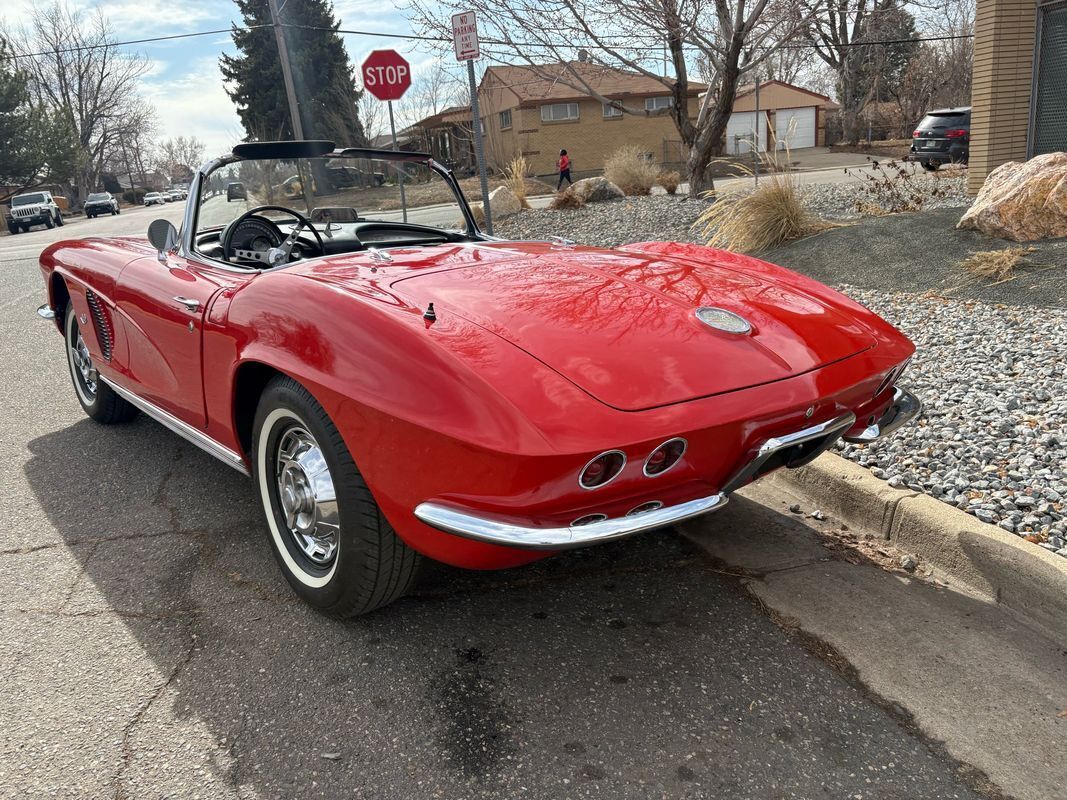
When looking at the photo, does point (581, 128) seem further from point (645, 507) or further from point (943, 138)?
point (645, 507)

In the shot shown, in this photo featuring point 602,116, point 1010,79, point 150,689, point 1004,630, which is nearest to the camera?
point 150,689

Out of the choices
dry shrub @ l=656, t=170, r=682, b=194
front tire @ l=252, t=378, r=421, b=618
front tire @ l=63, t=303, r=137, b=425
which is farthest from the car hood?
dry shrub @ l=656, t=170, r=682, b=194

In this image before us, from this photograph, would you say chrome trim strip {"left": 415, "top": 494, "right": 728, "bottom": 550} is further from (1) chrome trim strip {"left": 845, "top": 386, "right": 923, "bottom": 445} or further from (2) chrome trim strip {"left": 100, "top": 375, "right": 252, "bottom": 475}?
(2) chrome trim strip {"left": 100, "top": 375, "right": 252, "bottom": 475}

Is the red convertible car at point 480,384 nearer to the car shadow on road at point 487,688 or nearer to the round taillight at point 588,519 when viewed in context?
the round taillight at point 588,519

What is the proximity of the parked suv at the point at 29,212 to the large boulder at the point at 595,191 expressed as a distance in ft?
94.6

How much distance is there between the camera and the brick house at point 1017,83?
938 cm

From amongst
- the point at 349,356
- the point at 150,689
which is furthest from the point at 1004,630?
the point at 150,689

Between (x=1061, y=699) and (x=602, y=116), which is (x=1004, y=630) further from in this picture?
(x=602, y=116)

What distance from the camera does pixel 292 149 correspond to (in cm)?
350

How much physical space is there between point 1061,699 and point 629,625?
1.14 metres

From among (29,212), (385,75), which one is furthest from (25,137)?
(385,75)

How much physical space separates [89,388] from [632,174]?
13.7 meters

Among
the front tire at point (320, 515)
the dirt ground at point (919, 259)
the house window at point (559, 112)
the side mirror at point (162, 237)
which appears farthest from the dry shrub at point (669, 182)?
the house window at point (559, 112)

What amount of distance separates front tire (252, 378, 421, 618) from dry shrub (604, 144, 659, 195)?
1466cm
